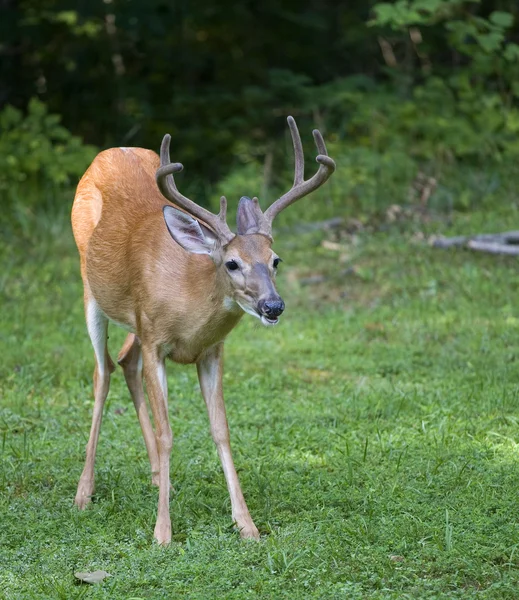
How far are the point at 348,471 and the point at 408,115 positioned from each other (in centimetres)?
698

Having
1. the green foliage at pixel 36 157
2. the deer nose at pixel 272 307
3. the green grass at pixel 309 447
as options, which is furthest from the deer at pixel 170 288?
the green foliage at pixel 36 157

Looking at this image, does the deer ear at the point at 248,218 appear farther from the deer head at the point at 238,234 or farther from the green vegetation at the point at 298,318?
the green vegetation at the point at 298,318

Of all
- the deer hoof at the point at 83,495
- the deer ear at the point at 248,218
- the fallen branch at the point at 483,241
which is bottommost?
the fallen branch at the point at 483,241

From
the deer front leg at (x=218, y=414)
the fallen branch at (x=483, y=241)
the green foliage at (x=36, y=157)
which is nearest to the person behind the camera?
the deer front leg at (x=218, y=414)

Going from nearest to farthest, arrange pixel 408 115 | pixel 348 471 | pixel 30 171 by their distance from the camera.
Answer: pixel 348 471, pixel 30 171, pixel 408 115

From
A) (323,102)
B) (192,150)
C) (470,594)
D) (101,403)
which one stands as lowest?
(192,150)

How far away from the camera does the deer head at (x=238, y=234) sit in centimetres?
465

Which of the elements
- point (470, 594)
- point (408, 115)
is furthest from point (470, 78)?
point (470, 594)

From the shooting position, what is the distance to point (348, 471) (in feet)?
17.1

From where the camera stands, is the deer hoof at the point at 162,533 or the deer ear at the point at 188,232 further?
the deer ear at the point at 188,232

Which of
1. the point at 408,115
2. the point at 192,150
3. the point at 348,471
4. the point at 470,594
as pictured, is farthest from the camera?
the point at 192,150

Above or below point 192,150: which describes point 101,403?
above

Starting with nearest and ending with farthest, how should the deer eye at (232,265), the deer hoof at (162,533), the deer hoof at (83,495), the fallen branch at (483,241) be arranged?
1. the deer hoof at (162,533)
2. the deer eye at (232,265)
3. the deer hoof at (83,495)
4. the fallen branch at (483,241)

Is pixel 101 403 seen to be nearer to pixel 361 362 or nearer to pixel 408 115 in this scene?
pixel 361 362
